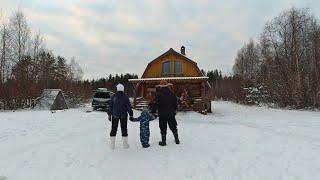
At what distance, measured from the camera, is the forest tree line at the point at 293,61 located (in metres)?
34.5

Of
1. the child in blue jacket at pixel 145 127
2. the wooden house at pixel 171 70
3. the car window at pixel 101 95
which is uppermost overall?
the wooden house at pixel 171 70

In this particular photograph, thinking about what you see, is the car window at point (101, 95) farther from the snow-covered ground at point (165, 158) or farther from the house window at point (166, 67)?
the snow-covered ground at point (165, 158)

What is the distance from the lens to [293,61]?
1430 inches

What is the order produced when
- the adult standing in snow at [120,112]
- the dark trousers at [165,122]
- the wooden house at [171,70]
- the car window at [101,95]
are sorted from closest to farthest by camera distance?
the adult standing in snow at [120,112], the dark trousers at [165,122], the car window at [101,95], the wooden house at [171,70]

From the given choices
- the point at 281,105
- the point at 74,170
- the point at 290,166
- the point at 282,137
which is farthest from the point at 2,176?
the point at 281,105

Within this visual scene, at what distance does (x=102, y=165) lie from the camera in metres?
8.18

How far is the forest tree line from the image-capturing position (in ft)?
113

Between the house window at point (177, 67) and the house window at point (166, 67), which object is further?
the house window at point (166, 67)

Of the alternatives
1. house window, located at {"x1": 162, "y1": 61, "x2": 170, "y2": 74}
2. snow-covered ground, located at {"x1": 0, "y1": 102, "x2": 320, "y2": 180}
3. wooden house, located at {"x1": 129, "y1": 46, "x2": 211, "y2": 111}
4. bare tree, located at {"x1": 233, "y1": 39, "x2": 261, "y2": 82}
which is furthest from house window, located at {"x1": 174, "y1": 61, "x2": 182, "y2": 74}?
bare tree, located at {"x1": 233, "y1": 39, "x2": 261, "y2": 82}

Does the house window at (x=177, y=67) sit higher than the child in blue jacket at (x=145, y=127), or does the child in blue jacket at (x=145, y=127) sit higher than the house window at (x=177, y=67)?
the house window at (x=177, y=67)

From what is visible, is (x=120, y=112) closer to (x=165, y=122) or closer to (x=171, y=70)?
(x=165, y=122)

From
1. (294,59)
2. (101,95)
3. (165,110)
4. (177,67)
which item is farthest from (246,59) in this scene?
(165,110)

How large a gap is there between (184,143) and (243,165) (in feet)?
9.07

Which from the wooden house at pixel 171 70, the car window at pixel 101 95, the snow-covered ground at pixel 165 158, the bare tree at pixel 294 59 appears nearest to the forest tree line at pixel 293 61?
the bare tree at pixel 294 59
